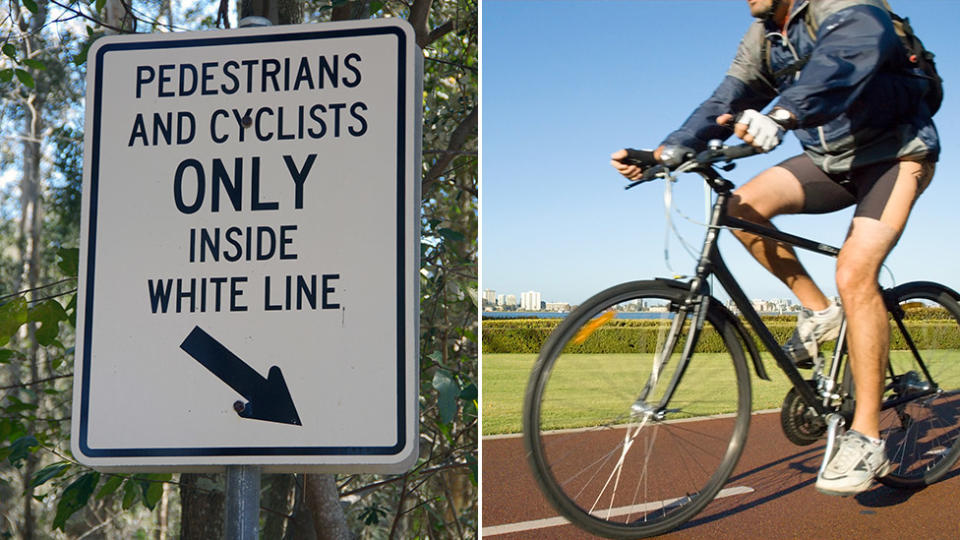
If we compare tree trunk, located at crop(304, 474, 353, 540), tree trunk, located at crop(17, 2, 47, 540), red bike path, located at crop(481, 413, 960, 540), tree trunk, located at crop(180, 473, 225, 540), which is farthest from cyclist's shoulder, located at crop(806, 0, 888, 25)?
tree trunk, located at crop(17, 2, 47, 540)

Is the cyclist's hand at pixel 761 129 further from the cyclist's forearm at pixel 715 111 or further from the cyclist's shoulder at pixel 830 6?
the cyclist's shoulder at pixel 830 6

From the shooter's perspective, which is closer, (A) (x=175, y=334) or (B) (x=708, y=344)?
(A) (x=175, y=334)

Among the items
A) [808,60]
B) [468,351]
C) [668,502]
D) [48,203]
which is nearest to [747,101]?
[808,60]

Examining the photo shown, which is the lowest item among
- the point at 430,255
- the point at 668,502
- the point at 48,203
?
the point at 668,502

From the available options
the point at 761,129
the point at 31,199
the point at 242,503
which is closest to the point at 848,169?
the point at 761,129

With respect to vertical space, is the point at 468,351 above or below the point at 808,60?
below

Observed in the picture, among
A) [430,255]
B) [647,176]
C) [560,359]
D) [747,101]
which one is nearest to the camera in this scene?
[560,359]

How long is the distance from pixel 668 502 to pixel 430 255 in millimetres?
1450

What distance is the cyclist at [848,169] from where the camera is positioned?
70.1 inches

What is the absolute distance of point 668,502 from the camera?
1874 millimetres

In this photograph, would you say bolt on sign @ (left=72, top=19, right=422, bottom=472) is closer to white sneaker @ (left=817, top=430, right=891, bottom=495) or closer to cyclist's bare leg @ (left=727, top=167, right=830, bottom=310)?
cyclist's bare leg @ (left=727, top=167, right=830, bottom=310)

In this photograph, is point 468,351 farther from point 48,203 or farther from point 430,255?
point 48,203

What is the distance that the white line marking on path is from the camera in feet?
5.98

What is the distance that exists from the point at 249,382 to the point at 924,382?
198cm
